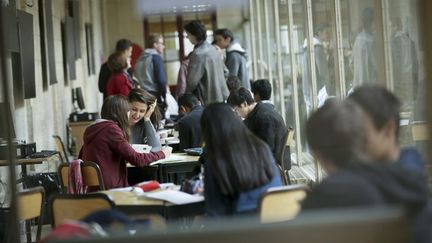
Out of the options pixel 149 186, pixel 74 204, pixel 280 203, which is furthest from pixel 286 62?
pixel 280 203

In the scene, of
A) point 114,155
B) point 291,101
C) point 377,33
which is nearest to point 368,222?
point 377,33

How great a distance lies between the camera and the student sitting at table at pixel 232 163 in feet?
13.3

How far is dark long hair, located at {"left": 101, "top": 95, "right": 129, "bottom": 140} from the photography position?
6.03 m

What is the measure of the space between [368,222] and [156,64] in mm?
8284

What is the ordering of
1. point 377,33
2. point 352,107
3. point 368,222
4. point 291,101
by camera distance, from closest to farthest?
point 368,222 → point 352,107 → point 377,33 → point 291,101

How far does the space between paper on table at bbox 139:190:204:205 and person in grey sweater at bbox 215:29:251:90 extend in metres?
5.96

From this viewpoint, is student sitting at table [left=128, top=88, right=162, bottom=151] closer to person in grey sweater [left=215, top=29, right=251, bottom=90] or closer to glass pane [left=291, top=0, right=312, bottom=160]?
glass pane [left=291, top=0, right=312, bottom=160]

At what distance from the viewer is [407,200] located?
273 cm

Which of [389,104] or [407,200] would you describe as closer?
[407,200]

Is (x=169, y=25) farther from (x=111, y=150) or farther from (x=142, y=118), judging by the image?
(x=111, y=150)

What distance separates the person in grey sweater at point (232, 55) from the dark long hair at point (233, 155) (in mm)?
6390

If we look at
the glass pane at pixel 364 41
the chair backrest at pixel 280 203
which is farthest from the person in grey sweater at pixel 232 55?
the chair backrest at pixel 280 203

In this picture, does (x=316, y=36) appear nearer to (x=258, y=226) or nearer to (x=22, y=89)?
(x=22, y=89)

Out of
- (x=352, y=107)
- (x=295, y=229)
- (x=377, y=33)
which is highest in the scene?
(x=377, y=33)
